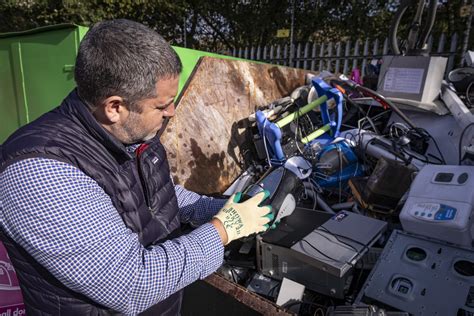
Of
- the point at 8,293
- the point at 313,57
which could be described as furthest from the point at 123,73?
the point at 313,57

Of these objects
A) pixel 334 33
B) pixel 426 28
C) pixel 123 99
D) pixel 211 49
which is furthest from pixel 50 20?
pixel 123 99

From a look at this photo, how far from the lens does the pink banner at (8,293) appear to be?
174cm

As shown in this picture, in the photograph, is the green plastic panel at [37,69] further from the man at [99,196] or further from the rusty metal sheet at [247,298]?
the rusty metal sheet at [247,298]

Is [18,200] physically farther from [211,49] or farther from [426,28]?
[211,49]

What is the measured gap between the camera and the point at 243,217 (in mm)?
1226

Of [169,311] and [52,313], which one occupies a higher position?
[52,313]

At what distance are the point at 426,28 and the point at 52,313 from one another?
339cm

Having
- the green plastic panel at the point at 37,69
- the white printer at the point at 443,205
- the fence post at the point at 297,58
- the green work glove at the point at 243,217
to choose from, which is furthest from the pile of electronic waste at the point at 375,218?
the fence post at the point at 297,58

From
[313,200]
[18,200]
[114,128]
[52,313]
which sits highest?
[114,128]

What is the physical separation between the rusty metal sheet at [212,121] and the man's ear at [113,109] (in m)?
1.49

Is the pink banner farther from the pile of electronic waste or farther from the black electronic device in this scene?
the black electronic device

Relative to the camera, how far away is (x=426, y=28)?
9.67 feet

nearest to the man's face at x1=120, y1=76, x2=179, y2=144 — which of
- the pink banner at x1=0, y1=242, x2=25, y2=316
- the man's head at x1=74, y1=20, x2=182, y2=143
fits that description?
the man's head at x1=74, y1=20, x2=182, y2=143

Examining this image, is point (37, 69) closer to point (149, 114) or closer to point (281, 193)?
point (149, 114)
